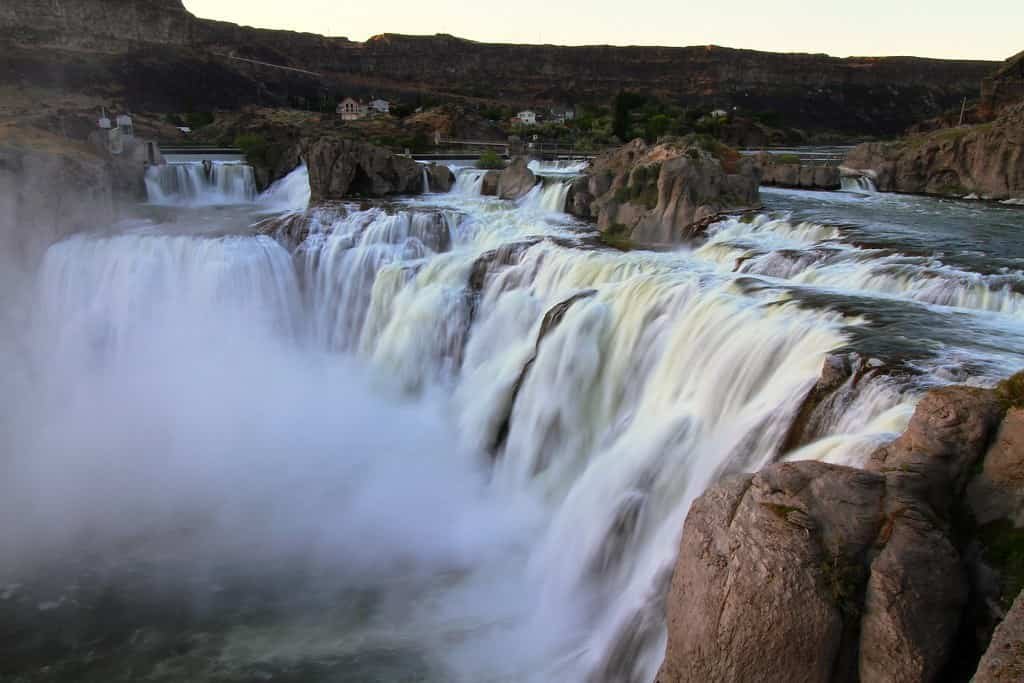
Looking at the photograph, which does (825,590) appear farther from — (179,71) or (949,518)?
(179,71)

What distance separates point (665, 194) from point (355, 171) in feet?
33.2

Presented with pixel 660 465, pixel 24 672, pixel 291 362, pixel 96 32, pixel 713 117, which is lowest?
pixel 24 672

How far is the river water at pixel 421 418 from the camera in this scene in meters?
7.57

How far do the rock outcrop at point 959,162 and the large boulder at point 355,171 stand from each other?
17.9 metres

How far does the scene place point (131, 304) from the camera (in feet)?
50.8

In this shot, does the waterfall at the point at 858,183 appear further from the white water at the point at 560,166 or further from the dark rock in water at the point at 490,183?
the dark rock in water at the point at 490,183

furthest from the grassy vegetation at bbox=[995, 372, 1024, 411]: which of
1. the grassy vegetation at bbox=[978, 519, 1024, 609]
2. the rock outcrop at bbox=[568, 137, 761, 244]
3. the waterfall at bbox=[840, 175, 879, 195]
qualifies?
the waterfall at bbox=[840, 175, 879, 195]

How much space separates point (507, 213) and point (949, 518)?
53.3ft

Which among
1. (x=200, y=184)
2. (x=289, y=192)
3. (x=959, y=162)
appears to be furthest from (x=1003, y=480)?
(x=959, y=162)

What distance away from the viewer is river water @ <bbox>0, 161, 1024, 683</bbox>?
7.57 meters

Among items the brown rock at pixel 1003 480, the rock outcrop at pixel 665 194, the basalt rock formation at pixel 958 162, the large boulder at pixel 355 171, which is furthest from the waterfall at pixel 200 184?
the brown rock at pixel 1003 480

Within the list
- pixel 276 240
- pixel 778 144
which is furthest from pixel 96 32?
pixel 276 240

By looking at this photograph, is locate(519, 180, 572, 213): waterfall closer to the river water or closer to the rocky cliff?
the river water

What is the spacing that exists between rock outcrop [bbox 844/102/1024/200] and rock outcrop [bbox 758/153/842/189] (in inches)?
117
